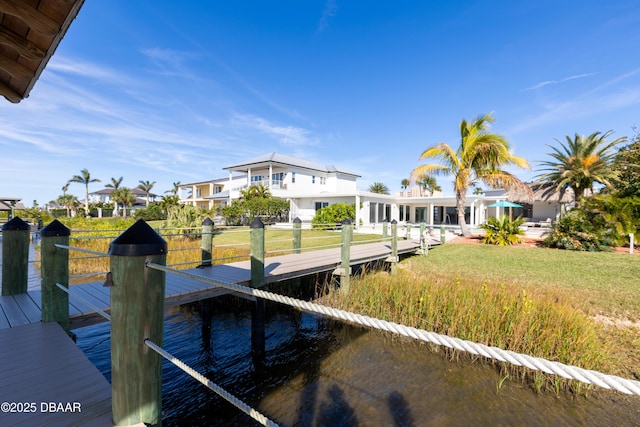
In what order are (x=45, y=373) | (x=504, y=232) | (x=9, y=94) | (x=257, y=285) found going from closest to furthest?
1. (x=45, y=373)
2. (x=9, y=94)
3. (x=257, y=285)
4. (x=504, y=232)

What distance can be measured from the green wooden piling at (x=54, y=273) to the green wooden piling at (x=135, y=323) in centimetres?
221

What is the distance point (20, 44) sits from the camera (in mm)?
2277

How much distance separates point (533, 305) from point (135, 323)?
6.39 m

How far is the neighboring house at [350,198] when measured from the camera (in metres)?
27.4

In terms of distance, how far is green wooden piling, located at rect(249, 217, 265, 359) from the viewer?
18.1ft

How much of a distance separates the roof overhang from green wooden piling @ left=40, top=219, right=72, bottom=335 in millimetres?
1500

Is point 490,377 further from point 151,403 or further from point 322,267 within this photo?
point 151,403

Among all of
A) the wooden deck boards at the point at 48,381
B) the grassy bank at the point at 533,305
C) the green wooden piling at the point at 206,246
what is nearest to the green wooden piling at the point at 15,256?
the wooden deck boards at the point at 48,381

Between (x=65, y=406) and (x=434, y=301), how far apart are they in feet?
19.5

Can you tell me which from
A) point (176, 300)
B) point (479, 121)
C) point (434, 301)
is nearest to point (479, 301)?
point (434, 301)

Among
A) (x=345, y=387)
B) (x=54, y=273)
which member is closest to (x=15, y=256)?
(x=54, y=273)

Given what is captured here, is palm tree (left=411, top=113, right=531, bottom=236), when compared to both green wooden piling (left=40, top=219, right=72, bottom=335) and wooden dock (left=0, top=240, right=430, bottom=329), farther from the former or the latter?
green wooden piling (left=40, top=219, right=72, bottom=335)

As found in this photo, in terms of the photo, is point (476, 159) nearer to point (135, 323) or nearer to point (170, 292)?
point (170, 292)

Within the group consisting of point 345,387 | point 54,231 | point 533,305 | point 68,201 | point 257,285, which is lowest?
point 345,387
